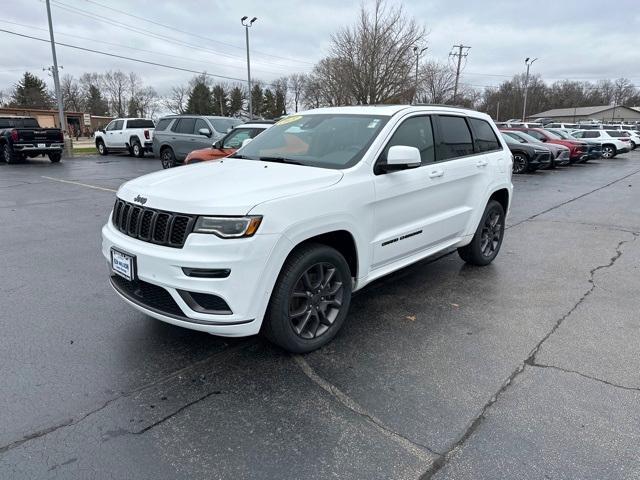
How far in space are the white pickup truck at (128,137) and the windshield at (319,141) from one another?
18537mm

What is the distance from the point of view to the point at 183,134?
15289 millimetres

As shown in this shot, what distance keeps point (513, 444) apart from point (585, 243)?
5.41 m

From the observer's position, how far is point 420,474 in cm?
229

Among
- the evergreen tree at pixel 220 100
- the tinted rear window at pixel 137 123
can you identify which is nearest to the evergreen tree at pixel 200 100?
the evergreen tree at pixel 220 100

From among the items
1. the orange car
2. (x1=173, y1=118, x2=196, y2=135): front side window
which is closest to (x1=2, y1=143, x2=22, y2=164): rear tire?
(x1=173, y1=118, x2=196, y2=135): front side window

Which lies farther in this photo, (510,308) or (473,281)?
(473,281)

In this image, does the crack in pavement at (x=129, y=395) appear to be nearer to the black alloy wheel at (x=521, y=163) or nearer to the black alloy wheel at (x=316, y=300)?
the black alloy wheel at (x=316, y=300)

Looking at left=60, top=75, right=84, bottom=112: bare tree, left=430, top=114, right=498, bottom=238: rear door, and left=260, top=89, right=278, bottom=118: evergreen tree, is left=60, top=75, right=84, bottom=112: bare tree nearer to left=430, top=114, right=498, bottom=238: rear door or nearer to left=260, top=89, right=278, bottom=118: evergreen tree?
left=260, top=89, right=278, bottom=118: evergreen tree

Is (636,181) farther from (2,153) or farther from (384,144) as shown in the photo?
(2,153)

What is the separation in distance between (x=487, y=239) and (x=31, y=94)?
282 ft

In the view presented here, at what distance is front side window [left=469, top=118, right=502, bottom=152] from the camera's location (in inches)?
206

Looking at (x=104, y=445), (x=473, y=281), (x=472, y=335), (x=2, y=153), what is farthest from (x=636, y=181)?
(x=2, y=153)

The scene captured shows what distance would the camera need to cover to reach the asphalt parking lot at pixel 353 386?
7.82ft

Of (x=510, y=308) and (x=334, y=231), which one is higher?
(x=334, y=231)
